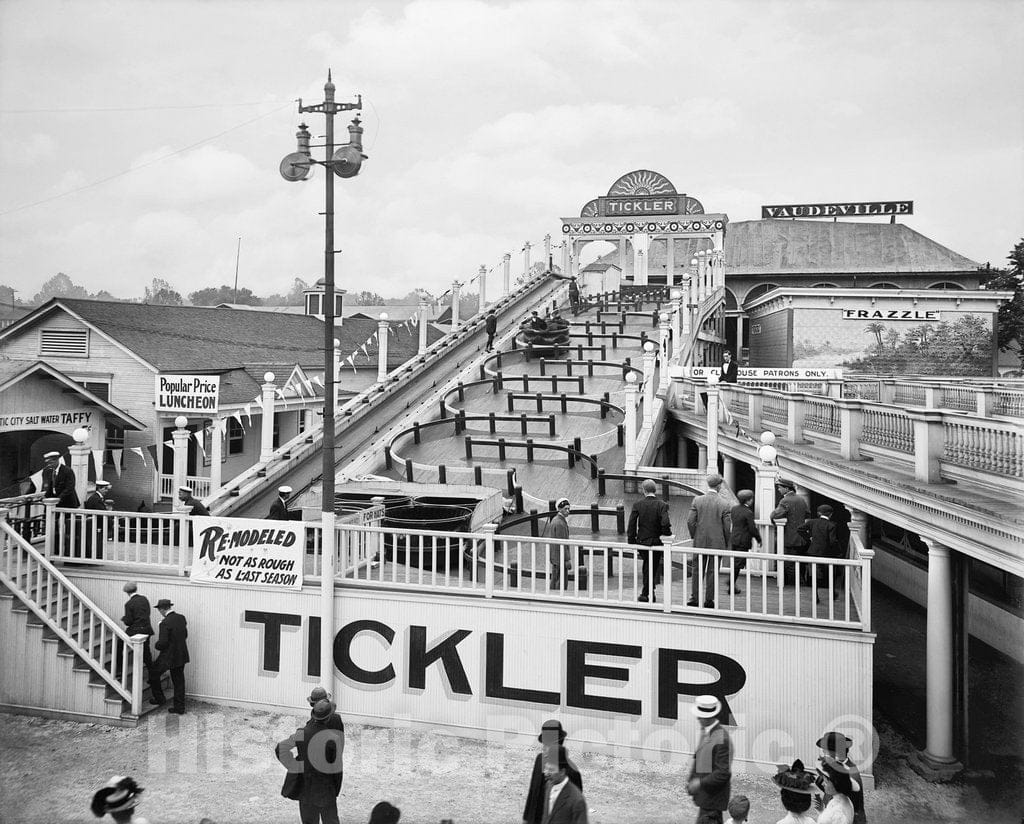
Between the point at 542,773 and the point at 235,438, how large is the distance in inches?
791

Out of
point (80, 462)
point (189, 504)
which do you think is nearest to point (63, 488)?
point (80, 462)

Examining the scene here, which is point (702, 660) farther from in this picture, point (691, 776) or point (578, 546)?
point (691, 776)

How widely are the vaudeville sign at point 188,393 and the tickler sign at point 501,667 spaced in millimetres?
10930

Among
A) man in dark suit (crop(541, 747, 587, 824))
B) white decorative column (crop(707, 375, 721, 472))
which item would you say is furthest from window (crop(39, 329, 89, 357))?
man in dark suit (crop(541, 747, 587, 824))

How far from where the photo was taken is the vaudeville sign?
Answer: 20.7 m

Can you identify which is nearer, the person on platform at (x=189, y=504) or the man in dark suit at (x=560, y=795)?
the man in dark suit at (x=560, y=795)

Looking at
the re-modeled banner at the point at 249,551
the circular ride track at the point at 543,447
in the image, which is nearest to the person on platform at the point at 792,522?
the circular ride track at the point at 543,447

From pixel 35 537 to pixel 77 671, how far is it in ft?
7.48

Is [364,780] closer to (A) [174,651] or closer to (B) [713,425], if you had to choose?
(A) [174,651]

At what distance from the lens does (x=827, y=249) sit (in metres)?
49.3

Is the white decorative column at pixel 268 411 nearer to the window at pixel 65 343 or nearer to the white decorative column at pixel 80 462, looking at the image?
the white decorative column at pixel 80 462

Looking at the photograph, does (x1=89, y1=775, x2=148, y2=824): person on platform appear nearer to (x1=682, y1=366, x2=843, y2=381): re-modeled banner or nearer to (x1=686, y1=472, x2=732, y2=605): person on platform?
(x1=686, y1=472, x2=732, y2=605): person on platform

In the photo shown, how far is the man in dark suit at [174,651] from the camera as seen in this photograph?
10.5 metres

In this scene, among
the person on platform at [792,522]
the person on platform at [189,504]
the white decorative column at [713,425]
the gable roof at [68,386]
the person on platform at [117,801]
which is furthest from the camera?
the gable roof at [68,386]
